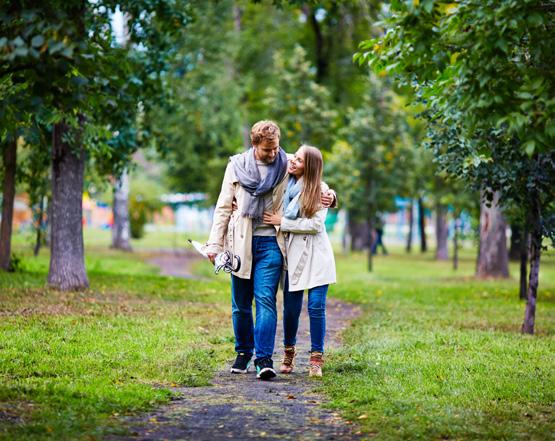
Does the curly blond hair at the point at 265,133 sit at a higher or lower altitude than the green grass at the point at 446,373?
higher

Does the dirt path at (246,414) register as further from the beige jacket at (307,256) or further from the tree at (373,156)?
the tree at (373,156)

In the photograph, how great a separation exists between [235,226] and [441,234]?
35175 millimetres

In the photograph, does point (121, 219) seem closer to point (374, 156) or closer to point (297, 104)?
point (297, 104)

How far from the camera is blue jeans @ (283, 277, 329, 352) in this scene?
8086 mm

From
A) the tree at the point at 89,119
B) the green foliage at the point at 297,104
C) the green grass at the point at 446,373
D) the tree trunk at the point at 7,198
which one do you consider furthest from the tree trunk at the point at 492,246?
the green foliage at the point at 297,104

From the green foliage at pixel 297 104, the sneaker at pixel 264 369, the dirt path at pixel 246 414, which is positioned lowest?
the dirt path at pixel 246 414

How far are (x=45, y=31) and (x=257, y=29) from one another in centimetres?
3492

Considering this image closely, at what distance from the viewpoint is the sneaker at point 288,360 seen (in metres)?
8.34

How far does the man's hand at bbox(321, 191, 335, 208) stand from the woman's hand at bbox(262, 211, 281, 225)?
1.42ft

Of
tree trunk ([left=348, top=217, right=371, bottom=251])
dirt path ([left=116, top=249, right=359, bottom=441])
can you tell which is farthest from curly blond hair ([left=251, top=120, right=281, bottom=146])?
tree trunk ([left=348, top=217, right=371, bottom=251])

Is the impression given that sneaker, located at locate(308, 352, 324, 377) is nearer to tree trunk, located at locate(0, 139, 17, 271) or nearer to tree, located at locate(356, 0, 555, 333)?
tree, located at locate(356, 0, 555, 333)

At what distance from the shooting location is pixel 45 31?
566cm

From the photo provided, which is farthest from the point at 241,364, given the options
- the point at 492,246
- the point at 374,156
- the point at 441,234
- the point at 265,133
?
the point at 441,234

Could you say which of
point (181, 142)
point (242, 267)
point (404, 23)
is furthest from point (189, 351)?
point (181, 142)
